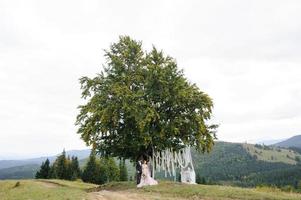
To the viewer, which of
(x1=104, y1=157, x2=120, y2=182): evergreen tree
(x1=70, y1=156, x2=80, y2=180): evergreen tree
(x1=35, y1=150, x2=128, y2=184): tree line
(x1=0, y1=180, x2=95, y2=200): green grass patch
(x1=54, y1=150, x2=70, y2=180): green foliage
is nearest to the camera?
(x1=0, y1=180, x2=95, y2=200): green grass patch

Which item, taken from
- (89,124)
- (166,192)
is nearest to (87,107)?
(89,124)

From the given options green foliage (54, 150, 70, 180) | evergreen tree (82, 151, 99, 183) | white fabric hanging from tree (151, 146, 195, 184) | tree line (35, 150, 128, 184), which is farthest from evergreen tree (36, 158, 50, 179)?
white fabric hanging from tree (151, 146, 195, 184)

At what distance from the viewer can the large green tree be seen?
39.5 meters

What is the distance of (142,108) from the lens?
128 feet

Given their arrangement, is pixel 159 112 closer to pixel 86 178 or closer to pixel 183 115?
pixel 183 115

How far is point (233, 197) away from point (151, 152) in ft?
51.1

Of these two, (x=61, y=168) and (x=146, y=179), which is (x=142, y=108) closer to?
(x=146, y=179)

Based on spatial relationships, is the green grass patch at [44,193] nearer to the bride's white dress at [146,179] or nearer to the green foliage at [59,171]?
the bride's white dress at [146,179]

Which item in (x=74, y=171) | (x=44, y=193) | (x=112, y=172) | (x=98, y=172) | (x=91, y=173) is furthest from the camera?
(x=112, y=172)

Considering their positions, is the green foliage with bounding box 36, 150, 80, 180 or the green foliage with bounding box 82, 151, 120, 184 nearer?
the green foliage with bounding box 36, 150, 80, 180

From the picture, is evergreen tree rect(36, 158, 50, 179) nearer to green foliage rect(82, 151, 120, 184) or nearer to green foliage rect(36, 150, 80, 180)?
green foliage rect(36, 150, 80, 180)

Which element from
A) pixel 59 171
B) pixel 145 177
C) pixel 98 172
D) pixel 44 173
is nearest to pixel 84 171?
pixel 98 172

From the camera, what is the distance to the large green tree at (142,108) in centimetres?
3950

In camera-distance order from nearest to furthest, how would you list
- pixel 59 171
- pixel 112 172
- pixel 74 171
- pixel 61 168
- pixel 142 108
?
pixel 142 108 → pixel 59 171 → pixel 61 168 → pixel 74 171 → pixel 112 172
